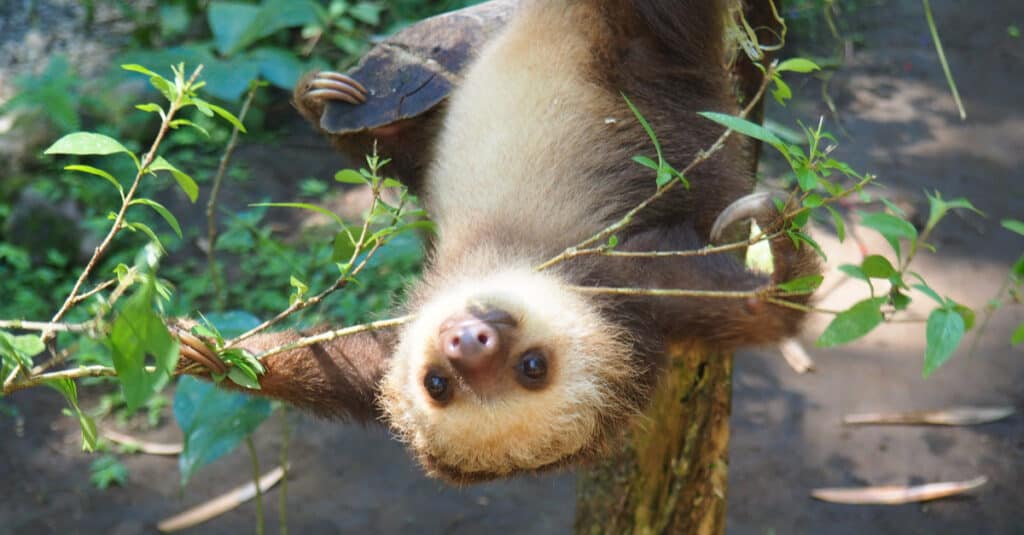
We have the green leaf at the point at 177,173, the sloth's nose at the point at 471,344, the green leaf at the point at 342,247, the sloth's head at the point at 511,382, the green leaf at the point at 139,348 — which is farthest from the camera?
the sloth's head at the point at 511,382

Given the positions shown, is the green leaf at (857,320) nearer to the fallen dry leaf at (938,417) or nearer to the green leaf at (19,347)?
the green leaf at (19,347)

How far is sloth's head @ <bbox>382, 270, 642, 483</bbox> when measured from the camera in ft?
7.97

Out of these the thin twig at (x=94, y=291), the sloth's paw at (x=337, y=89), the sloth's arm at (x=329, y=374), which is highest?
the thin twig at (x=94, y=291)

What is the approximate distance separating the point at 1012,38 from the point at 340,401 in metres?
6.62

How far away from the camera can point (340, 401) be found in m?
2.74

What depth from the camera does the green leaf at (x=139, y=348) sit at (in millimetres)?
1076

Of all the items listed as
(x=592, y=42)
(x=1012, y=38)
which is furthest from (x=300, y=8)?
(x=1012, y=38)

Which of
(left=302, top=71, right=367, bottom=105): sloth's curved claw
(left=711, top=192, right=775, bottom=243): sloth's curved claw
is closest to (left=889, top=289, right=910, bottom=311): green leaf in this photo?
A: (left=711, top=192, right=775, bottom=243): sloth's curved claw

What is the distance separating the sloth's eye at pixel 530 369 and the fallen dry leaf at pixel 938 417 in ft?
8.10

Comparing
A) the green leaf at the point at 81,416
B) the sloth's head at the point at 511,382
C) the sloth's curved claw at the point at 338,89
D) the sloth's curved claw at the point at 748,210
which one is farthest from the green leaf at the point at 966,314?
the sloth's curved claw at the point at 338,89

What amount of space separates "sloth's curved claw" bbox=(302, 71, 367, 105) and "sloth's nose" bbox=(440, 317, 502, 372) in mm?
911

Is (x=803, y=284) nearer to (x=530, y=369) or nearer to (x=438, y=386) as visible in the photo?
(x=530, y=369)

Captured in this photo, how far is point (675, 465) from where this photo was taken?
2.91 m

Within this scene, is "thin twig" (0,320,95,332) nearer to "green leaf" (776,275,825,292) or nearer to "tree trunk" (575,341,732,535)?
"green leaf" (776,275,825,292)
